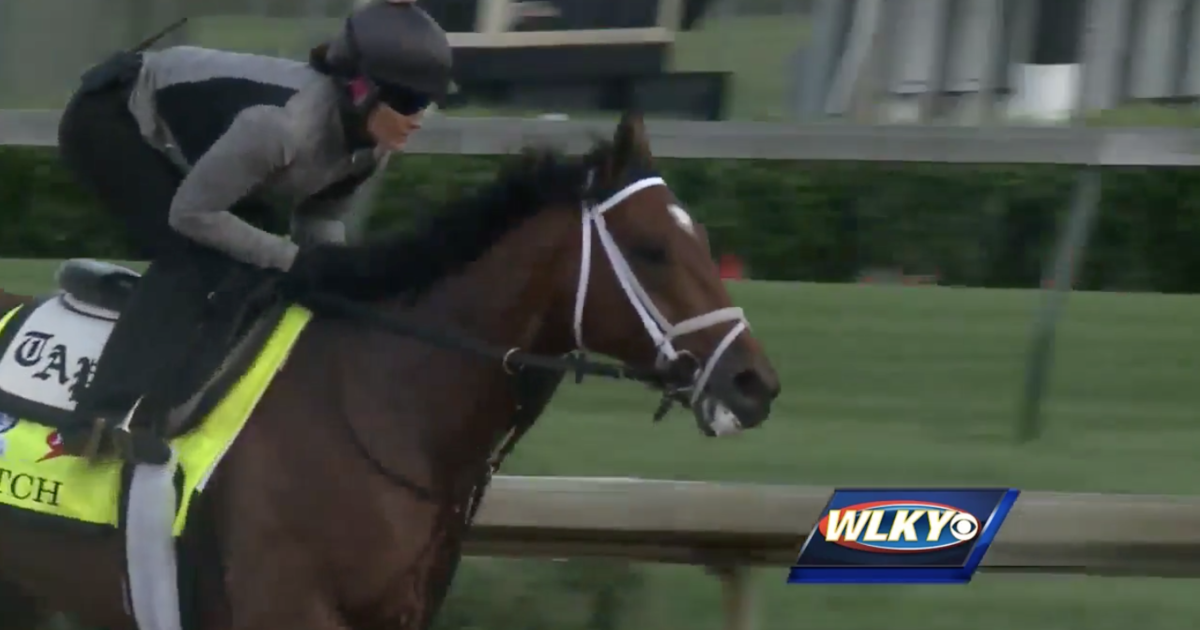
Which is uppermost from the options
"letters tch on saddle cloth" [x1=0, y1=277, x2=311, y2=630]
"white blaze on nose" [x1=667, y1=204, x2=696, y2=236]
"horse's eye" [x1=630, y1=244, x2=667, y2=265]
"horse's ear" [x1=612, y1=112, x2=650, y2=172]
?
"horse's ear" [x1=612, y1=112, x2=650, y2=172]

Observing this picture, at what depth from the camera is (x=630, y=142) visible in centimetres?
340

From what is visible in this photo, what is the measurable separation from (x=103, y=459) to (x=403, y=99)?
936mm

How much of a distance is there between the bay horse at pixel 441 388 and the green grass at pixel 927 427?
1.59m

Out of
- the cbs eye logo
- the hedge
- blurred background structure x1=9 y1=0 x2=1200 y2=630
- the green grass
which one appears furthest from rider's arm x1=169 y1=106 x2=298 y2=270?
the hedge

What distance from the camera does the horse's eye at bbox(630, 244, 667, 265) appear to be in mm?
3338

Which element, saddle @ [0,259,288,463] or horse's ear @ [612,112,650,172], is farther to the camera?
saddle @ [0,259,288,463]

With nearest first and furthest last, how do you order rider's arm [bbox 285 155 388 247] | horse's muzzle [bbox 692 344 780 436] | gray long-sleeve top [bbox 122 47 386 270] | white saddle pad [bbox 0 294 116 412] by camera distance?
horse's muzzle [bbox 692 344 780 436]
gray long-sleeve top [bbox 122 47 386 270]
white saddle pad [bbox 0 294 116 412]
rider's arm [bbox 285 155 388 247]

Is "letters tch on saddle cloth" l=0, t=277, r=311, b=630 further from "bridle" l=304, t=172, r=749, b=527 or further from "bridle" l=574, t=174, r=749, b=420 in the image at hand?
"bridle" l=574, t=174, r=749, b=420

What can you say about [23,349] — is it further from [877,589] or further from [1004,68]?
[1004,68]

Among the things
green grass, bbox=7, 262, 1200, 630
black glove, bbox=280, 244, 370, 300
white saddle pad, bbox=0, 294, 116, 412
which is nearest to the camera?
black glove, bbox=280, 244, 370, 300

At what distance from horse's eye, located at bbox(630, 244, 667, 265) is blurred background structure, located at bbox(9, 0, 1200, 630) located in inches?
47.7

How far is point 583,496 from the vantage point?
4.45m

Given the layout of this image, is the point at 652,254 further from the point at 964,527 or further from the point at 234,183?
the point at 964,527

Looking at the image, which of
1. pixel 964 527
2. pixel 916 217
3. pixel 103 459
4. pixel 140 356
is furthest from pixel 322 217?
pixel 916 217
